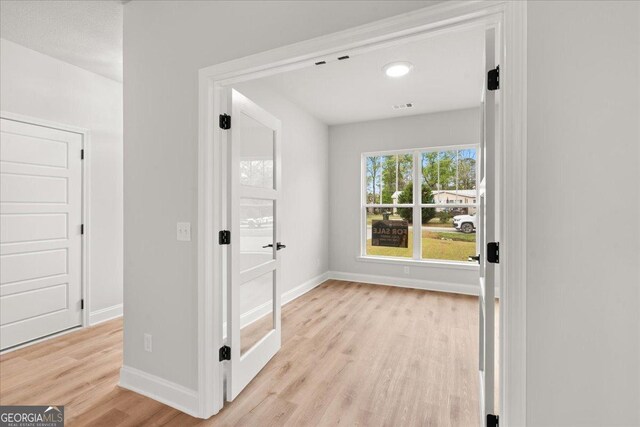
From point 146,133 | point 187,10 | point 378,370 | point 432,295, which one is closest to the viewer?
point 187,10

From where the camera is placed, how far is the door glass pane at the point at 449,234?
15.3 feet

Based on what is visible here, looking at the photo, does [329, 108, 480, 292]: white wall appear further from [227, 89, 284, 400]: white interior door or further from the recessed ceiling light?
[227, 89, 284, 400]: white interior door

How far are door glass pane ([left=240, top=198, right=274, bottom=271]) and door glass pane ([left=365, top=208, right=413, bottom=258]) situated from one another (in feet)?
10.2

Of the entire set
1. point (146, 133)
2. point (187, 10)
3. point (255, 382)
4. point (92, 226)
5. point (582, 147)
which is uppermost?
point (187, 10)

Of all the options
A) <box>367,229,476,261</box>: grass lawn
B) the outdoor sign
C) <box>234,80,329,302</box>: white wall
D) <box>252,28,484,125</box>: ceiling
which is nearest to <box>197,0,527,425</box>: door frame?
<box>252,28,484,125</box>: ceiling

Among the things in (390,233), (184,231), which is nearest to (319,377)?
(184,231)

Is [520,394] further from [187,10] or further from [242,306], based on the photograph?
[187,10]

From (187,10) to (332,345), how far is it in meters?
2.87

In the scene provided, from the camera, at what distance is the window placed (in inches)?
184

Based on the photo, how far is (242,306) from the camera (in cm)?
220

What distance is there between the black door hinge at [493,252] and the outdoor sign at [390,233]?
384 cm

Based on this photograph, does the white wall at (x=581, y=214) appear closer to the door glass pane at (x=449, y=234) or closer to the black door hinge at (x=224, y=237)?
the black door hinge at (x=224, y=237)

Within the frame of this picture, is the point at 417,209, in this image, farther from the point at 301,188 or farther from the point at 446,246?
the point at 301,188

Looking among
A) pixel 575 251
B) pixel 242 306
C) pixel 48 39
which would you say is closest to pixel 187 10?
pixel 48 39
